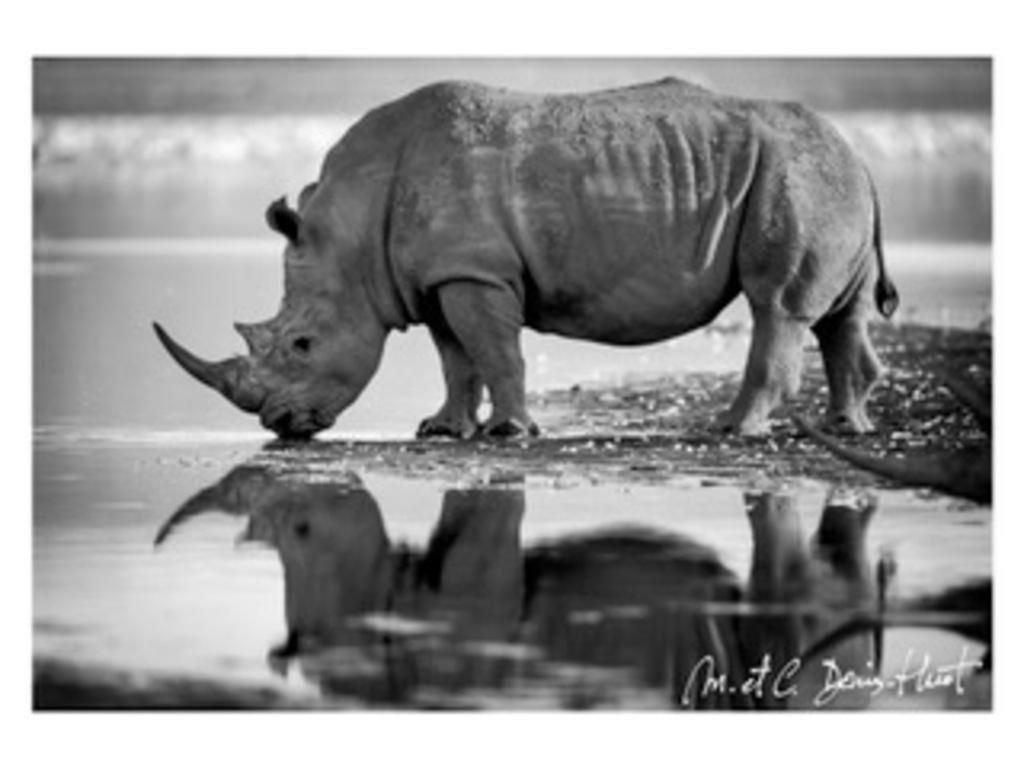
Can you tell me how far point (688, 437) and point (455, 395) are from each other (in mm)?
825

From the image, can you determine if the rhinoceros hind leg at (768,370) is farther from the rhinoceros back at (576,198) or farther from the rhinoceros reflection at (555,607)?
the rhinoceros reflection at (555,607)

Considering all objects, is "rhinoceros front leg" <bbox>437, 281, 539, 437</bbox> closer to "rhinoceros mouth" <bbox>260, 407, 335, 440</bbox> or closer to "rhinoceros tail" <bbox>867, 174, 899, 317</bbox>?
"rhinoceros mouth" <bbox>260, 407, 335, 440</bbox>

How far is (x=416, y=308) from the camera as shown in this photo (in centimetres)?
994

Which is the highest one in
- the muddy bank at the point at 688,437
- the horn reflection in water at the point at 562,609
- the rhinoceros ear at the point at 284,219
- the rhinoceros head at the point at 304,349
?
the rhinoceros ear at the point at 284,219

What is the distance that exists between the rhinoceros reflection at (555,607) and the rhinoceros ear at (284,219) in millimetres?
1223

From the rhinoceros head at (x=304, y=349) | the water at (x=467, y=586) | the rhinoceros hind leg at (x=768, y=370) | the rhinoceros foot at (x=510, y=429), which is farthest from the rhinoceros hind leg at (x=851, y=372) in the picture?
the rhinoceros head at (x=304, y=349)

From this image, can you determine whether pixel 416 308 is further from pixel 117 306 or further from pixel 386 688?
pixel 386 688

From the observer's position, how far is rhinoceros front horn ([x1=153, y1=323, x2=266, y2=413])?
396 inches

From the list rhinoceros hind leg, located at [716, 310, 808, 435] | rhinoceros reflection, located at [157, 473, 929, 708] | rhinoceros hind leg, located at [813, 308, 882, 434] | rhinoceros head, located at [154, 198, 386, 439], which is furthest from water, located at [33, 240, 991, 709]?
rhinoceros hind leg, located at [716, 310, 808, 435]

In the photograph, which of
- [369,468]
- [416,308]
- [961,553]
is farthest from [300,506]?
[961,553]

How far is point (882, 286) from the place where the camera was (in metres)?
10.1

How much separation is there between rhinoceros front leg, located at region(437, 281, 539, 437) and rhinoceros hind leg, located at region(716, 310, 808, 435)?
736mm

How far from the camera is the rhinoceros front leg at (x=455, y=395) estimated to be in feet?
32.7

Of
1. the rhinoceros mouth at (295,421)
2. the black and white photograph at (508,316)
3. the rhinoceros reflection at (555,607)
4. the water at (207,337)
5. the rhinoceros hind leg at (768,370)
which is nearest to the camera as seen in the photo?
the rhinoceros reflection at (555,607)
